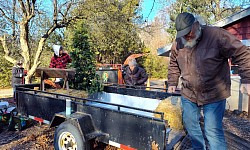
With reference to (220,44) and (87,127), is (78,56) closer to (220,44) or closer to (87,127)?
(87,127)

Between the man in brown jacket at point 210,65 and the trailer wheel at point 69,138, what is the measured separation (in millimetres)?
1607

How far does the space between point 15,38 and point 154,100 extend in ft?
33.8

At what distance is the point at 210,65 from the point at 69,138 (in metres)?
2.26

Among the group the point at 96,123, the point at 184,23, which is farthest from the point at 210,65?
the point at 96,123

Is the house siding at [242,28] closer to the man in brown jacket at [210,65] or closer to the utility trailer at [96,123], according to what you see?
the utility trailer at [96,123]

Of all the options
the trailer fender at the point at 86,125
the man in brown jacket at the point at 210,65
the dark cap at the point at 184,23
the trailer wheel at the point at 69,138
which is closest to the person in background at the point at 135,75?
the trailer fender at the point at 86,125

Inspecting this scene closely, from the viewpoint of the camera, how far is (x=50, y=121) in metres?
3.58

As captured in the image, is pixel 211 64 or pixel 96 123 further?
pixel 96 123

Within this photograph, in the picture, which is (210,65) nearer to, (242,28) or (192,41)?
(192,41)

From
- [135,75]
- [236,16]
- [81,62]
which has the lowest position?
[135,75]

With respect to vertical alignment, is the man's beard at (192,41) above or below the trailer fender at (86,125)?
above

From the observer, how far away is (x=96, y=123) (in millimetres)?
3033

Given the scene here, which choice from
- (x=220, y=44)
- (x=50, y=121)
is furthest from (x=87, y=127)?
(x=220, y=44)

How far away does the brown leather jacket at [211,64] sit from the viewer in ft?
6.78
